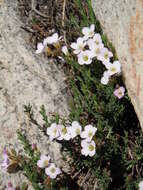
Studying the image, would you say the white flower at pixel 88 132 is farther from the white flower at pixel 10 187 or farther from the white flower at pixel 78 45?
the white flower at pixel 78 45

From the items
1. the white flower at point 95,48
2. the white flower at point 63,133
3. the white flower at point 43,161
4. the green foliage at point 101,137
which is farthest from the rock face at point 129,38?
the white flower at point 43,161

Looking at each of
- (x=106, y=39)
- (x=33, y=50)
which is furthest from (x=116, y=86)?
(x=33, y=50)

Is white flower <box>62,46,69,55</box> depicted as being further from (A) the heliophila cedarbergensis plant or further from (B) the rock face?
(B) the rock face

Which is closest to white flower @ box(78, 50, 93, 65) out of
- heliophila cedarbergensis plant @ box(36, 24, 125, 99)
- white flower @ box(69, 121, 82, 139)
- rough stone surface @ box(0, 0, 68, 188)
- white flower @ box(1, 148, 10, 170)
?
heliophila cedarbergensis plant @ box(36, 24, 125, 99)

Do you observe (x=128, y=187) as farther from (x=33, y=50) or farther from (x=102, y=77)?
(x=33, y=50)

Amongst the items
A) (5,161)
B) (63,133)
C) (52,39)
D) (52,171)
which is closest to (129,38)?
(63,133)

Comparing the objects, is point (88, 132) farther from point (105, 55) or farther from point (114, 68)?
point (105, 55)
